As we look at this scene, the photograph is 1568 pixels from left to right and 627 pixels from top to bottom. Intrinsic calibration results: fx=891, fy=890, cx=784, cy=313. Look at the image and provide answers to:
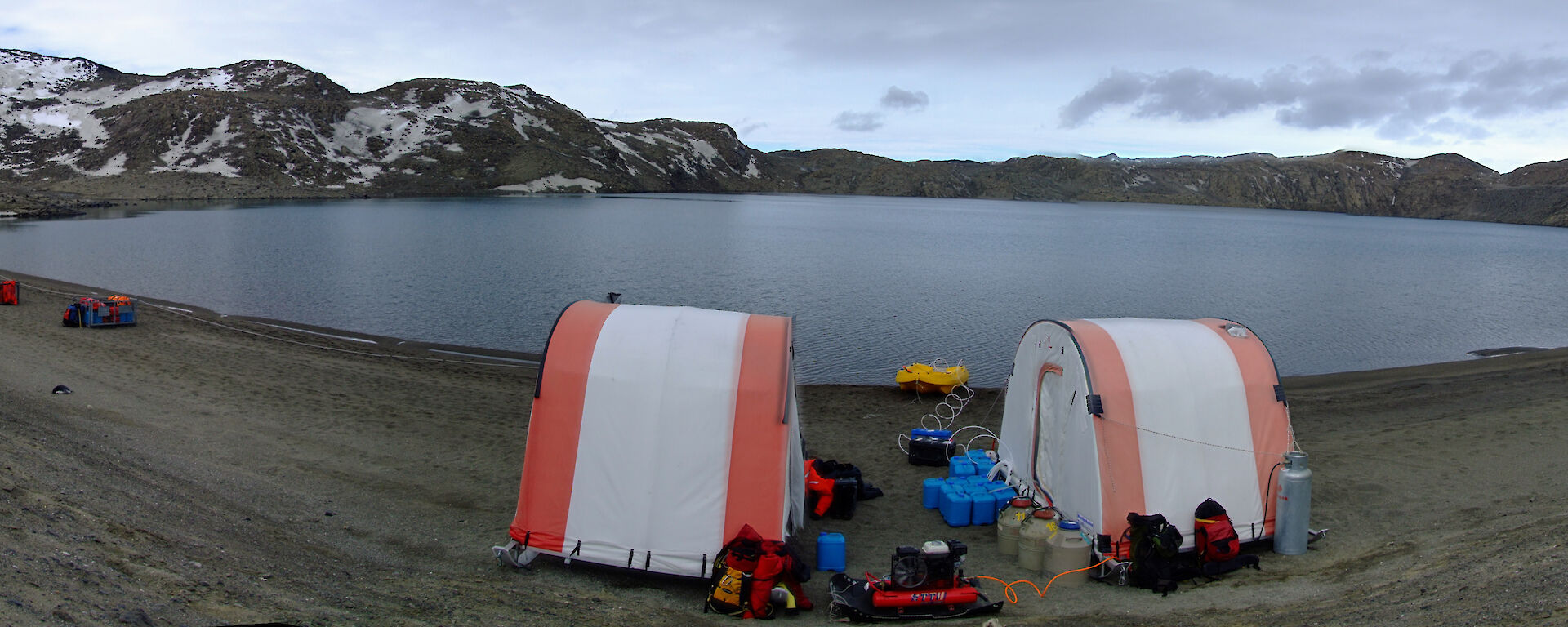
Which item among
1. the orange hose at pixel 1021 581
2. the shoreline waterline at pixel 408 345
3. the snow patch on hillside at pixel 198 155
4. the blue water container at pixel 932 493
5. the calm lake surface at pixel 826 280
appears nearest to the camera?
the orange hose at pixel 1021 581

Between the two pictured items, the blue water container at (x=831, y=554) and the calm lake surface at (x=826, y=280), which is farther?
the calm lake surface at (x=826, y=280)

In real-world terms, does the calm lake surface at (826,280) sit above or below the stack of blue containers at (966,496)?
above

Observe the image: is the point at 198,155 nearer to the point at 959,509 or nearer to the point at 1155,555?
the point at 959,509

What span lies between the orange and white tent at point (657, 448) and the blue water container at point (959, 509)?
2.58 m

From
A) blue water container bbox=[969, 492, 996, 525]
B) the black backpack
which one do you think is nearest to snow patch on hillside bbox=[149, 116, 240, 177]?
blue water container bbox=[969, 492, 996, 525]

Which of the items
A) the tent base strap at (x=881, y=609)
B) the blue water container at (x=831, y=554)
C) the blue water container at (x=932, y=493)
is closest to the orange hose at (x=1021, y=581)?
the tent base strap at (x=881, y=609)

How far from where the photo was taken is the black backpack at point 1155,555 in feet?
30.0

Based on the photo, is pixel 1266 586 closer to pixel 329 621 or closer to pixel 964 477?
pixel 964 477

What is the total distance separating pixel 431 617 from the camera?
7.53 meters

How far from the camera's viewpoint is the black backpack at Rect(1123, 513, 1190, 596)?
915cm

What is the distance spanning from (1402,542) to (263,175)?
450 ft

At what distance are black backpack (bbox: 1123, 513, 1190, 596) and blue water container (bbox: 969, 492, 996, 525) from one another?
2.19 m

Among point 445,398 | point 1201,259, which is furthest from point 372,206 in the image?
point 445,398

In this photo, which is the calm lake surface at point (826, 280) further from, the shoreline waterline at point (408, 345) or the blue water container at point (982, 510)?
the blue water container at point (982, 510)
